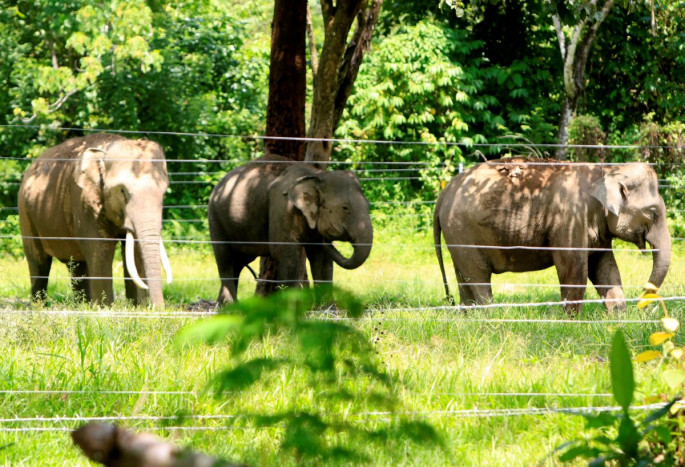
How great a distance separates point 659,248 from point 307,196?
3.07m

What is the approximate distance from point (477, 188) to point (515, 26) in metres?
10.5

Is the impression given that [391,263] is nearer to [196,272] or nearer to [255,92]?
[196,272]

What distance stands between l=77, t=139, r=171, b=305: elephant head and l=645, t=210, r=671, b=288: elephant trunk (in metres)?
4.11

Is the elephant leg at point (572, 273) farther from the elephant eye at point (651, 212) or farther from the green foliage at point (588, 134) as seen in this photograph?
the green foliage at point (588, 134)

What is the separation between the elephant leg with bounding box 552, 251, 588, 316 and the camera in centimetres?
796

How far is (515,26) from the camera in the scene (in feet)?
59.8

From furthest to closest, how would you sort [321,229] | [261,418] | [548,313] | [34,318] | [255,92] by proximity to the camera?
[255,92] < [321,229] < [548,313] < [34,318] < [261,418]

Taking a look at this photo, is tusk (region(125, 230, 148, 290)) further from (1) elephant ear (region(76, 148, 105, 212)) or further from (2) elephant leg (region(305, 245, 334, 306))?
(2) elephant leg (region(305, 245, 334, 306))

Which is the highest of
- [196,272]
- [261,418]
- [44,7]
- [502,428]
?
[44,7]

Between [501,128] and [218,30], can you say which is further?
[218,30]

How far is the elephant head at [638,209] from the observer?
8031 millimetres

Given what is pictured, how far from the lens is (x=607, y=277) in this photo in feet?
27.2

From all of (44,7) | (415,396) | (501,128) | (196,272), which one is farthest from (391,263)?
(415,396)

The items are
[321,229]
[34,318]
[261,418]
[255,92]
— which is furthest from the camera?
[255,92]
